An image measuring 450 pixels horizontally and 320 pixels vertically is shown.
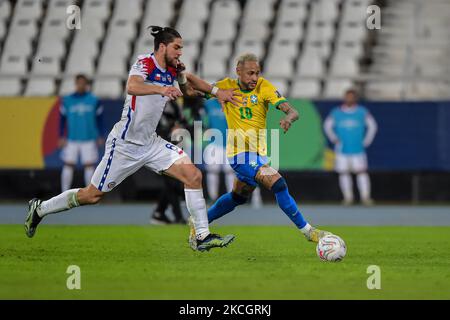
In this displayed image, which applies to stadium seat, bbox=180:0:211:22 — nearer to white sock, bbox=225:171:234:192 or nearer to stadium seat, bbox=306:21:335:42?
stadium seat, bbox=306:21:335:42

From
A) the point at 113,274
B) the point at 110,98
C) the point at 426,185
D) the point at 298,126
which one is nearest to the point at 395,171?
the point at 426,185

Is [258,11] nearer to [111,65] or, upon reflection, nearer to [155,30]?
[111,65]

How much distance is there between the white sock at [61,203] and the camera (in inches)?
452

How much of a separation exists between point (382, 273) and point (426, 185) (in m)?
11.7

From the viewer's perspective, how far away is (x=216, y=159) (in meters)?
20.8

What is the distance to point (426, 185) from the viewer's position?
835 inches

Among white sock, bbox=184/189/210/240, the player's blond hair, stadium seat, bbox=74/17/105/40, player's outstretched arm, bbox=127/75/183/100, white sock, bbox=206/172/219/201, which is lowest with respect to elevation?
white sock, bbox=184/189/210/240

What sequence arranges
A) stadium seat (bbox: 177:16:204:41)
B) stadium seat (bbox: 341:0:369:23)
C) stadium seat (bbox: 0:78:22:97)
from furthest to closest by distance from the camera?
1. stadium seat (bbox: 177:16:204:41)
2. stadium seat (bbox: 0:78:22:97)
3. stadium seat (bbox: 341:0:369:23)

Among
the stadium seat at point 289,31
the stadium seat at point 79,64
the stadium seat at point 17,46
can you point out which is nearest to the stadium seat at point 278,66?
the stadium seat at point 289,31

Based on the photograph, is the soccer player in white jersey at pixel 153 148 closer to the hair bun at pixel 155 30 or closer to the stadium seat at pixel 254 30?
the hair bun at pixel 155 30

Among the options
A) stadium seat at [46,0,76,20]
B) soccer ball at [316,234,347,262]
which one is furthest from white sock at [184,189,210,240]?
stadium seat at [46,0,76,20]

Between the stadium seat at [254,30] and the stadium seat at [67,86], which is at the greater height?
the stadium seat at [254,30]

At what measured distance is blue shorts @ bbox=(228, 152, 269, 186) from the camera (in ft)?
38.6

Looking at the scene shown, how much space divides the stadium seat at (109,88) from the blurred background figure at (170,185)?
701 centimetres
